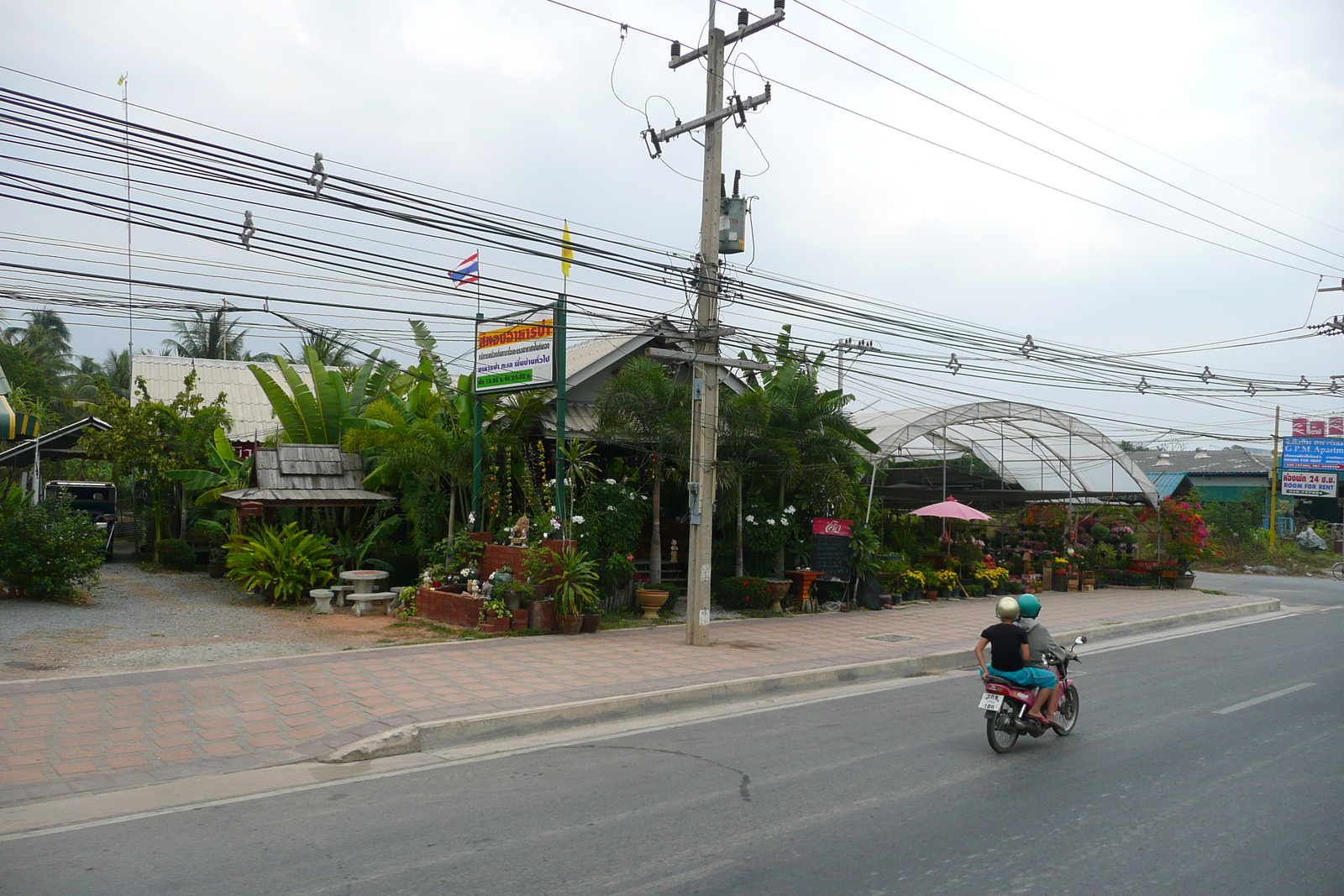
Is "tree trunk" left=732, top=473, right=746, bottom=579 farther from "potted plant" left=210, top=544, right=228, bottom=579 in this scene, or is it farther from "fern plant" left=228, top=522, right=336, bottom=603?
"potted plant" left=210, top=544, right=228, bottom=579

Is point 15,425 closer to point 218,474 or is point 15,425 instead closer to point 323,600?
point 218,474

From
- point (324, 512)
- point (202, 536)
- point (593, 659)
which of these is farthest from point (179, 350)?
point (593, 659)

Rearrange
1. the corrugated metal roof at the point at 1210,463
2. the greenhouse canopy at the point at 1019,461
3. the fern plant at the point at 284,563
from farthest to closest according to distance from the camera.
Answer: the corrugated metal roof at the point at 1210,463 < the greenhouse canopy at the point at 1019,461 < the fern plant at the point at 284,563

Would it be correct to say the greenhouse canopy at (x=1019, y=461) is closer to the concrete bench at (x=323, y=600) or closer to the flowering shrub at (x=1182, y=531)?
the flowering shrub at (x=1182, y=531)

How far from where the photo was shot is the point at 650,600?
1600 centimetres

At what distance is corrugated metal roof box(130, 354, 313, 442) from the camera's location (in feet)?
88.4

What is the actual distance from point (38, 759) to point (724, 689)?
634 cm

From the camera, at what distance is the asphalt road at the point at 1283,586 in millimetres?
25766

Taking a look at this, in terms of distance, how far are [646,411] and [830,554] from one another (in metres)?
4.96

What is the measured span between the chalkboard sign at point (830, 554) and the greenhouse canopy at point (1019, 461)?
4.04 m

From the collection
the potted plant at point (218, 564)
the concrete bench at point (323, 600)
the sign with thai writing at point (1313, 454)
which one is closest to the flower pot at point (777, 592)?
the concrete bench at point (323, 600)

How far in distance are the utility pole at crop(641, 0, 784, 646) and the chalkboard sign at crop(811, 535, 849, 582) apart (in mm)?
5151

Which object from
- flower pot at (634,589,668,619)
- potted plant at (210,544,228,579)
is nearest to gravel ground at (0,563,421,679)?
potted plant at (210,544,228,579)

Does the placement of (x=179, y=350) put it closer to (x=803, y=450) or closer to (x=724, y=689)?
(x=803, y=450)
